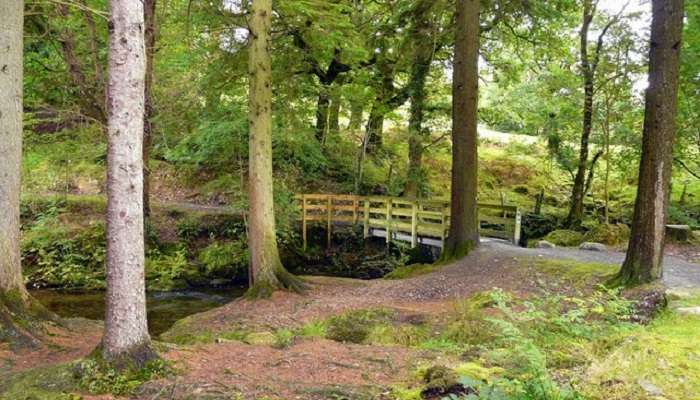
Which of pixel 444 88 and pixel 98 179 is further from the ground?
pixel 444 88

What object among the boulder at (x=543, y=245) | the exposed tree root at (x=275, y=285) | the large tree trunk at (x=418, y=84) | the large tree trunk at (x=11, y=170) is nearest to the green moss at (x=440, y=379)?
the large tree trunk at (x=11, y=170)

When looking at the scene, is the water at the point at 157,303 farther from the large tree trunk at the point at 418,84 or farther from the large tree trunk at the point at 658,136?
the large tree trunk at the point at 658,136

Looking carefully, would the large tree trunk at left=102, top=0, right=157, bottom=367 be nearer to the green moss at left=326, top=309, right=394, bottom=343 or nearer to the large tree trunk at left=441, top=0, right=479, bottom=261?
the green moss at left=326, top=309, right=394, bottom=343

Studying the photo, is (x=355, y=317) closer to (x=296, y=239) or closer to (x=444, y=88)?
(x=296, y=239)

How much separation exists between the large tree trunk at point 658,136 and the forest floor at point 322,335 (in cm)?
55

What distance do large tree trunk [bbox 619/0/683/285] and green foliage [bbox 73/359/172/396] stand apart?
5983mm

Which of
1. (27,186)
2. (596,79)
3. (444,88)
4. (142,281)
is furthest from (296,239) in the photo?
(142,281)

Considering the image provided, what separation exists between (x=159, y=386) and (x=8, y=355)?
85.6 inches

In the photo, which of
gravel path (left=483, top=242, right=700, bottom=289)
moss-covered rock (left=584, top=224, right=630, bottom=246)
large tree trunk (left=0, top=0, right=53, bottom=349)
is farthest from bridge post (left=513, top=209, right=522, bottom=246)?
large tree trunk (left=0, top=0, right=53, bottom=349)

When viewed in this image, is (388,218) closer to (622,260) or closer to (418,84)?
(418,84)

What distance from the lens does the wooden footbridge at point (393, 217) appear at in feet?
43.6

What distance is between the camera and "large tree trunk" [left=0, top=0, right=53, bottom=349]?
5555 mm

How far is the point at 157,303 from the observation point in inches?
412

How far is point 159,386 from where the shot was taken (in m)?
3.77
